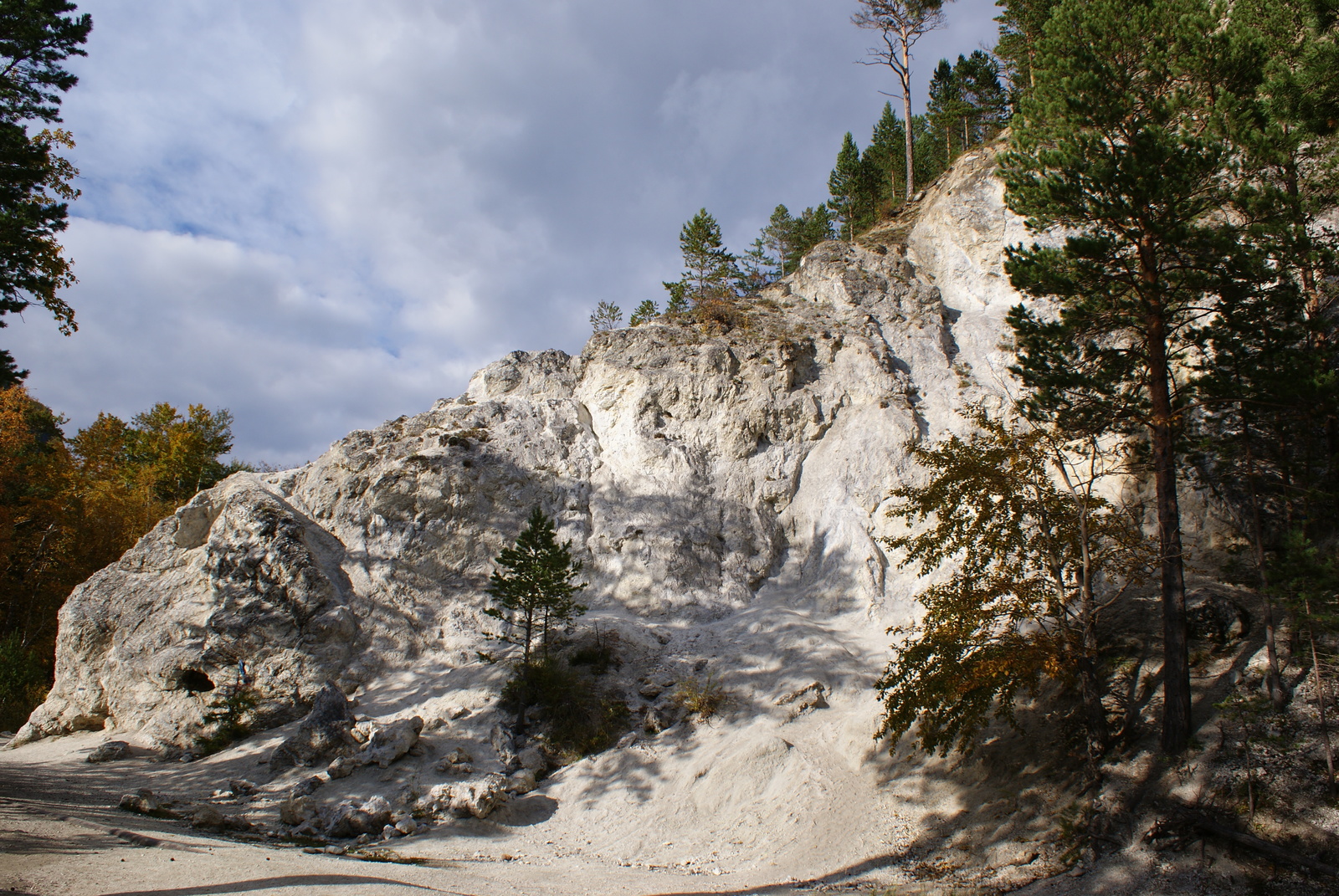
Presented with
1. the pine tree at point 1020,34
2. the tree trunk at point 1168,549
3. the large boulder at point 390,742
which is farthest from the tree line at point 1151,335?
the pine tree at point 1020,34

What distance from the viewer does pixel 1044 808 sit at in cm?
1109

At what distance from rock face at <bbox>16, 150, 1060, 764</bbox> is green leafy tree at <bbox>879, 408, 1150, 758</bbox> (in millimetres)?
5952

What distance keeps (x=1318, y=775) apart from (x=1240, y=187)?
9621mm

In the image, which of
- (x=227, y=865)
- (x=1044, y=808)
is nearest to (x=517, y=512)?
(x=227, y=865)

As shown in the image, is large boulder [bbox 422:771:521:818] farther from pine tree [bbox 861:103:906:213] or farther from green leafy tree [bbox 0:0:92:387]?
pine tree [bbox 861:103:906:213]

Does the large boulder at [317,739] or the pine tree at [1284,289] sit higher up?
the pine tree at [1284,289]

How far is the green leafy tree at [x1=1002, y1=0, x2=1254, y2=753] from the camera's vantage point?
11250 millimetres

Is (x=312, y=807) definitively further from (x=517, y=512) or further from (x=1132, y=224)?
(x=1132, y=224)

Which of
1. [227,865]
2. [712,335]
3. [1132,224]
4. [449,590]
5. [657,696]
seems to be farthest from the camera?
[712,335]

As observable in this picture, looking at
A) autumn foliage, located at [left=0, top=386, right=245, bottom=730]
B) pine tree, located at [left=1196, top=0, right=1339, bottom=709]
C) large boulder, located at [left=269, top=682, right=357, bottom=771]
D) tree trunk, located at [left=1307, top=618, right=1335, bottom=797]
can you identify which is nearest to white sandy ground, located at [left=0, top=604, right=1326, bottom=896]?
large boulder, located at [left=269, top=682, right=357, bottom=771]

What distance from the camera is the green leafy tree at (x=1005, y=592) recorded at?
1098 centimetres

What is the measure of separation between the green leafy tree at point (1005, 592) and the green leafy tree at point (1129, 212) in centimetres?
102

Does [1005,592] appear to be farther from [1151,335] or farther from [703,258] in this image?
[703,258]

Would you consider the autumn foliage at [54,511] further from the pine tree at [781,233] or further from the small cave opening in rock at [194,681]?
the pine tree at [781,233]
